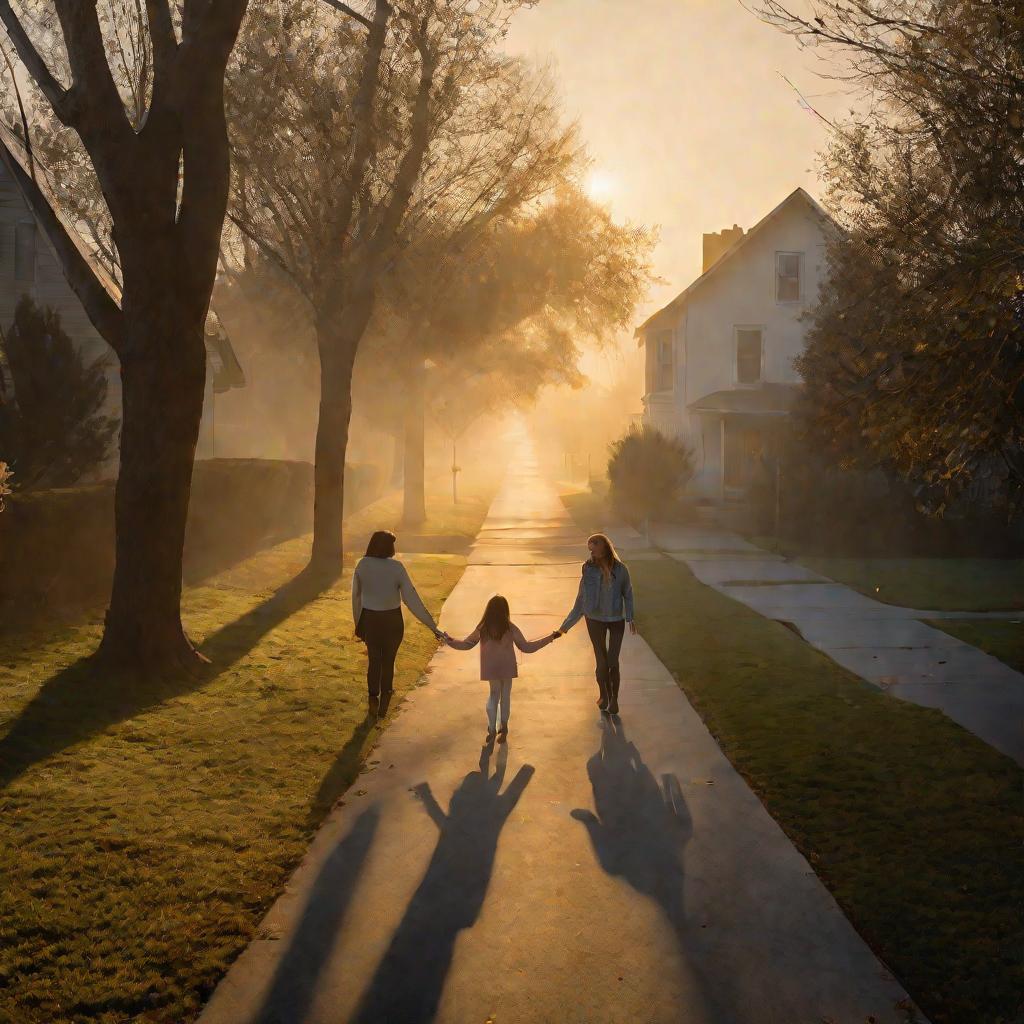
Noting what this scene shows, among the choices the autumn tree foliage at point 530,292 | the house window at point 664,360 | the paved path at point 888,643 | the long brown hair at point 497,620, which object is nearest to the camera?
the long brown hair at point 497,620

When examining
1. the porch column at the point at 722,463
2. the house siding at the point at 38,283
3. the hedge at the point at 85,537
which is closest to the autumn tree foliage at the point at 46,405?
the hedge at the point at 85,537

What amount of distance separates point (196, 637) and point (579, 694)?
5.12m

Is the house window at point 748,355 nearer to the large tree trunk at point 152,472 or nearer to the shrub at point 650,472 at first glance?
the shrub at point 650,472

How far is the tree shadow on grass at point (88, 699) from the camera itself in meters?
8.62

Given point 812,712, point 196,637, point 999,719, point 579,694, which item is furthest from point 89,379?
point 999,719

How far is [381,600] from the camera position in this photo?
9.89 metres

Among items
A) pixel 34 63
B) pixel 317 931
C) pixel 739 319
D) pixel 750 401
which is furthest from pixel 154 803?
pixel 739 319

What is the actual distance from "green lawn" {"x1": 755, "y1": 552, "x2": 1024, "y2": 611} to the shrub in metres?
9.18

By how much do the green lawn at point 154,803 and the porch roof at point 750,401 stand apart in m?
22.8

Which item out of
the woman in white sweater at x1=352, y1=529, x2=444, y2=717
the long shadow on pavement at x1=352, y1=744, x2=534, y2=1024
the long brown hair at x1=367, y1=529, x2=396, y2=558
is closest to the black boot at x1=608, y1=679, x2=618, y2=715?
the woman in white sweater at x1=352, y1=529, x2=444, y2=717

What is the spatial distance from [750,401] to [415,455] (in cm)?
1095

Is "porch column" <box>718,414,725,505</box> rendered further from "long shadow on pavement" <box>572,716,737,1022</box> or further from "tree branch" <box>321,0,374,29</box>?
"long shadow on pavement" <box>572,716,737,1022</box>

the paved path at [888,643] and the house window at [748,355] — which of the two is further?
the house window at [748,355]

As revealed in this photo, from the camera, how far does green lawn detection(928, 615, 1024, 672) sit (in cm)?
1293
